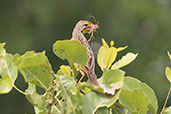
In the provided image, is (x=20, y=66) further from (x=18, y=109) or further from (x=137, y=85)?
(x=18, y=109)

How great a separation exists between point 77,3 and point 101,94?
25.4 feet

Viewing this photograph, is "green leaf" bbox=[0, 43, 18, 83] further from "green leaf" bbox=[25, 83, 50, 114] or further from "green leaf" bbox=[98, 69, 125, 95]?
"green leaf" bbox=[98, 69, 125, 95]

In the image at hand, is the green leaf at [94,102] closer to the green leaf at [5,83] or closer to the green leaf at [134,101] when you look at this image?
the green leaf at [134,101]

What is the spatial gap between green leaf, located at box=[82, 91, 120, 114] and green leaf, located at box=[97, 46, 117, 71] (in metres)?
0.20

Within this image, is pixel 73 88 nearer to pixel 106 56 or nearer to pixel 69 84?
pixel 69 84

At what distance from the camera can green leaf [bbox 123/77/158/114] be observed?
147cm

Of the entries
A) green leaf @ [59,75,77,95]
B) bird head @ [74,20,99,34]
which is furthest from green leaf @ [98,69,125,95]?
bird head @ [74,20,99,34]

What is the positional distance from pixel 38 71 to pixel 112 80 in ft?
0.70

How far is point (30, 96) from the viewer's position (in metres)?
1.40

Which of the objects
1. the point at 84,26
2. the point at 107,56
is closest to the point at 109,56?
the point at 107,56

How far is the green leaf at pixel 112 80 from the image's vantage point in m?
1.42

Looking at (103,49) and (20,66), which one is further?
(103,49)

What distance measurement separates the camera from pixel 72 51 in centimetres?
146

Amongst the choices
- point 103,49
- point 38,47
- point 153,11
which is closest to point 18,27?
point 38,47
